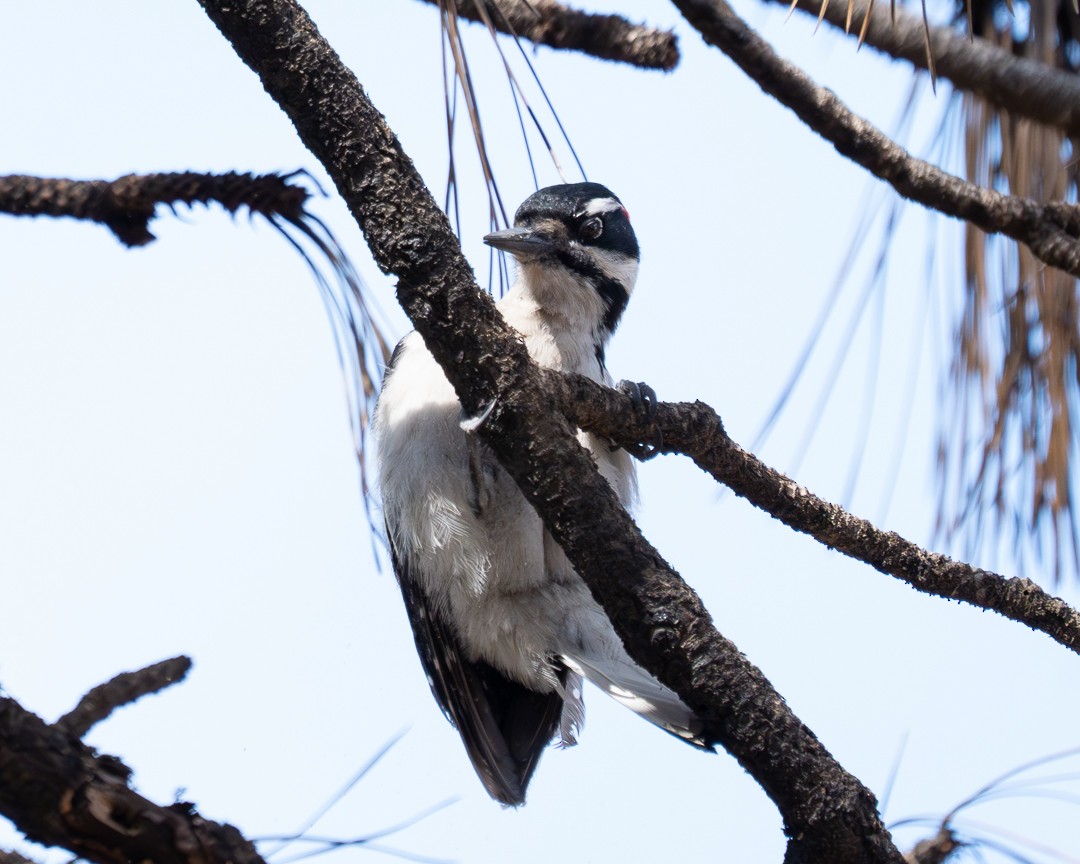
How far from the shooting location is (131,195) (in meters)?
2.56

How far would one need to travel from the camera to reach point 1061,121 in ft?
9.45

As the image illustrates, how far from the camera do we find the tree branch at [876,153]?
278 cm

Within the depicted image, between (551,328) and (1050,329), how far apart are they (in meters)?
1.27

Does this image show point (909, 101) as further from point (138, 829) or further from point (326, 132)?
point (138, 829)

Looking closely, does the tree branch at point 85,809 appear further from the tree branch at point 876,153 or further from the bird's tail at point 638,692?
the tree branch at point 876,153

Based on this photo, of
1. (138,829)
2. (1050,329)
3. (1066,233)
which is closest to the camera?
(138,829)

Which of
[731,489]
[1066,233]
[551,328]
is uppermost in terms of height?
[1066,233]

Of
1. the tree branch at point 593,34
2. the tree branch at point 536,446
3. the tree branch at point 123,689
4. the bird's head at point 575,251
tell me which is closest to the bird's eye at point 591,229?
the bird's head at point 575,251

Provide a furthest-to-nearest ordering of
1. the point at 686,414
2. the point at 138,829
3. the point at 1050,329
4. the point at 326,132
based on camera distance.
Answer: the point at 1050,329
the point at 686,414
the point at 326,132
the point at 138,829

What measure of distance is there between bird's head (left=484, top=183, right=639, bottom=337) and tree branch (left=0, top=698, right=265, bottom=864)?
2.08 meters

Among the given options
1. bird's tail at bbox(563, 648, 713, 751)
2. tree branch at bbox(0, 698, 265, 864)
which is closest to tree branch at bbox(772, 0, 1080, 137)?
bird's tail at bbox(563, 648, 713, 751)

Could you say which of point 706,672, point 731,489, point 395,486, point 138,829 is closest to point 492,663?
point 395,486

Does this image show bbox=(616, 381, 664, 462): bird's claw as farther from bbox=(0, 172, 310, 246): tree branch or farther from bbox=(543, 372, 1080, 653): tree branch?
bbox=(0, 172, 310, 246): tree branch

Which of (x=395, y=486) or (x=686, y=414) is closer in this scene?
(x=686, y=414)
